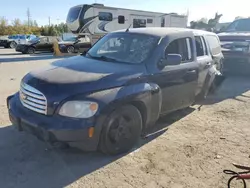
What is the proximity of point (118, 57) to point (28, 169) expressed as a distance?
2204mm

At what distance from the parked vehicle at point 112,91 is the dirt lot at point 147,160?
12.7 inches

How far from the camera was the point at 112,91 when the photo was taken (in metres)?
3.51

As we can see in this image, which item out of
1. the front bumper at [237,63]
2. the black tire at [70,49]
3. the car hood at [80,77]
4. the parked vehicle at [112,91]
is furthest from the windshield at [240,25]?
the black tire at [70,49]

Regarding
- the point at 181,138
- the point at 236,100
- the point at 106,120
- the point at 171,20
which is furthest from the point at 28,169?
the point at 171,20

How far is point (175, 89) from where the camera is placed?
4.61 m

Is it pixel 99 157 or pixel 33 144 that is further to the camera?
pixel 33 144

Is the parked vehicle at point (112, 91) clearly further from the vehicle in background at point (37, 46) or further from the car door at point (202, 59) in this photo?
the vehicle in background at point (37, 46)

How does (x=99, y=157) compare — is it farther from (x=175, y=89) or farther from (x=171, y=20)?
(x=171, y=20)

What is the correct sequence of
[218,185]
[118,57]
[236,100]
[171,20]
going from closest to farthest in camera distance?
1. [218,185]
2. [118,57]
3. [236,100]
4. [171,20]

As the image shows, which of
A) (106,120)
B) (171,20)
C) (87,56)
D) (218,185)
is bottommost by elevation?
(218,185)

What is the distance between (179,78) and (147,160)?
169 cm

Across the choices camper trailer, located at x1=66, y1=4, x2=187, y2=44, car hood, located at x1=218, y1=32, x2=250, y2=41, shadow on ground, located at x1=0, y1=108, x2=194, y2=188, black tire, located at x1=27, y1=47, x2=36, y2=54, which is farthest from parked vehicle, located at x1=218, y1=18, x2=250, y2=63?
black tire, located at x1=27, y1=47, x2=36, y2=54

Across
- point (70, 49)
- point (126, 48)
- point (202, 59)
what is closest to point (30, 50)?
point (70, 49)

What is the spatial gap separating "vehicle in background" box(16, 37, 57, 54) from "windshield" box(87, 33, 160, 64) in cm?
1887
